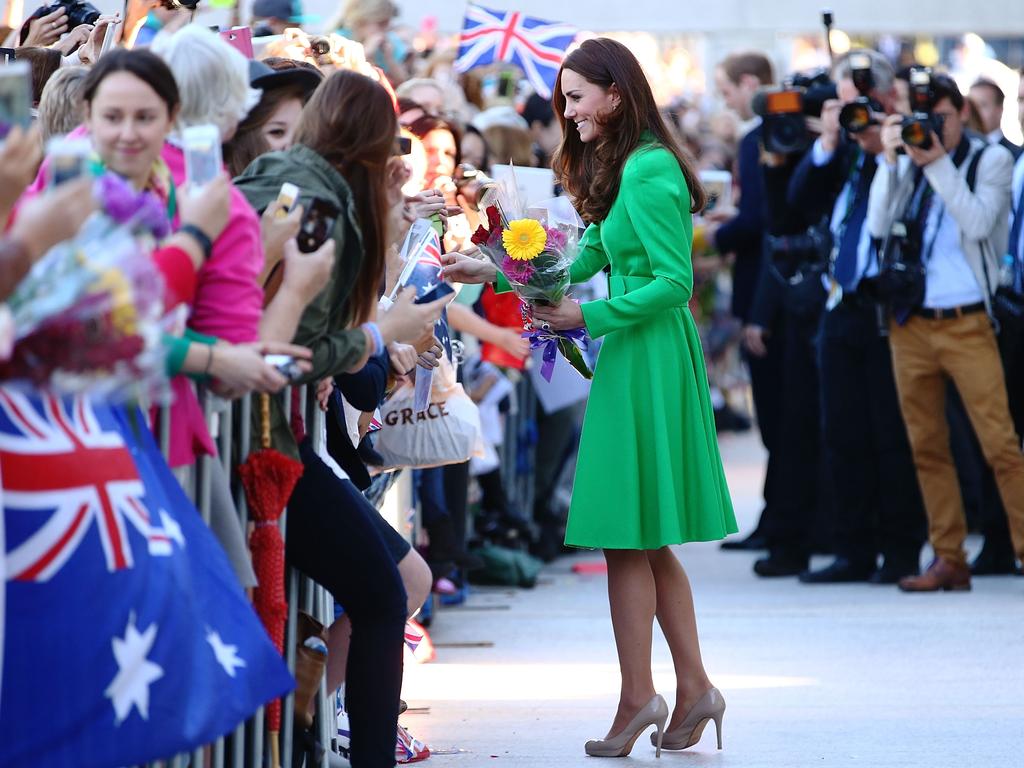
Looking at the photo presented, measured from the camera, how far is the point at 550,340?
531 centimetres

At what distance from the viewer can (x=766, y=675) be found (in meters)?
6.37

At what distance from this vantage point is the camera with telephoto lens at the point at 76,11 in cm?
614

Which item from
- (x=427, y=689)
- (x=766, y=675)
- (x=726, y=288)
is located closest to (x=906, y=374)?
(x=766, y=675)

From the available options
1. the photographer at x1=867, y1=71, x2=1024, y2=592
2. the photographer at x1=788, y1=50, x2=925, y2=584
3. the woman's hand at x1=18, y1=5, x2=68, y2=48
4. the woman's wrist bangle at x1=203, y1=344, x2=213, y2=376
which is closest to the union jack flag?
the woman's wrist bangle at x1=203, y1=344, x2=213, y2=376

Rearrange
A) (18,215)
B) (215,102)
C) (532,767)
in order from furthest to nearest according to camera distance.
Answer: (532,767)
(215,102)
(18,215)

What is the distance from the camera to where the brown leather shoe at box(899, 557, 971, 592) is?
824 cm

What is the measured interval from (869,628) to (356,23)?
170 inches

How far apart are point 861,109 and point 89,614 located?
5.82 metres

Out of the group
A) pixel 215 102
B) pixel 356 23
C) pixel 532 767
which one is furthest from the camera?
pixel 356 23

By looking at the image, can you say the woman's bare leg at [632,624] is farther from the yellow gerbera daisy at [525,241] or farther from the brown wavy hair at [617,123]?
the brown wavy hair at [617,123]

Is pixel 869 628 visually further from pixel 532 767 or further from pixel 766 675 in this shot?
pixel 532 767

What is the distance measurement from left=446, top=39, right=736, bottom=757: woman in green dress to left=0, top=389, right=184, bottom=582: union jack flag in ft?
6.80

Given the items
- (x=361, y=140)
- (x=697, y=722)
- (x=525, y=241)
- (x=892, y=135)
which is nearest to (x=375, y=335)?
(x=361, y=140)

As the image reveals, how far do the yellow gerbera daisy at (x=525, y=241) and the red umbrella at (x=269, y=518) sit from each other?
4.00 ft
